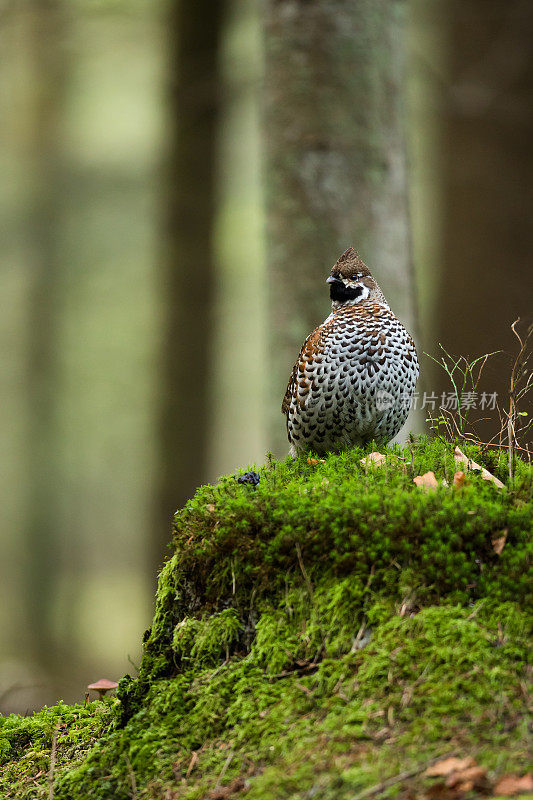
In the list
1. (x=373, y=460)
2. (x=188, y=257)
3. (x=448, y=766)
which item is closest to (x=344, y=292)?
(x=373, y=460)

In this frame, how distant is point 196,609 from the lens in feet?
11.2

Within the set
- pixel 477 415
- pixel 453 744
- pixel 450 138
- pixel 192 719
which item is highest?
pixel 450 138

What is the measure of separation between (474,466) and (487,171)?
4.02 metres

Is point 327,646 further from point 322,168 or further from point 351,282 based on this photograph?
point 322,168

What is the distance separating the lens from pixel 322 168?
614cm

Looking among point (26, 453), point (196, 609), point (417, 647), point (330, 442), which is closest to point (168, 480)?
point (330, 442)

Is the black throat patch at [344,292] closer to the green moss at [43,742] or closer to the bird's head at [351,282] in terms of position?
the bird's head at [351,282]

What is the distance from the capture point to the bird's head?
4570 millimetres

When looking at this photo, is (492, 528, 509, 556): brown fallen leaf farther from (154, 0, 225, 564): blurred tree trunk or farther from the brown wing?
(154, 0, 225, 564): blurred tree trunk

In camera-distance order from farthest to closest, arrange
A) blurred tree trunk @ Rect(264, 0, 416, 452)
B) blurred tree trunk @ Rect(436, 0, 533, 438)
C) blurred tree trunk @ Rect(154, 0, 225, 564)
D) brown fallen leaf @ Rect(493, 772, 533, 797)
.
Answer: blurred tree trunk @ Rect(154, 0, 225, 564) → blurred tree trunk @ Rect(436, 0, 533, 438) → blurred tree trunk @ Rect(264, 0, 416, 452) → brown fallen leaf @ Rect(493, 772, 533, 797)

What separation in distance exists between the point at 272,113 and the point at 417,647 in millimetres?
4795

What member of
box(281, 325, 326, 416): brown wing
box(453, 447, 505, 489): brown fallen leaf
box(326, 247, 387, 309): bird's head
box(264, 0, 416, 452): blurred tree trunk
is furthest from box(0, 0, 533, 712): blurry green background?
box(281, 325, 326, 416): brown wing

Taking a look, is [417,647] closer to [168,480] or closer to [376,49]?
[376,49]

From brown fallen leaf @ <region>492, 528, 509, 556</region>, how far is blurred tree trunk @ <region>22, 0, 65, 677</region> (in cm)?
1106
